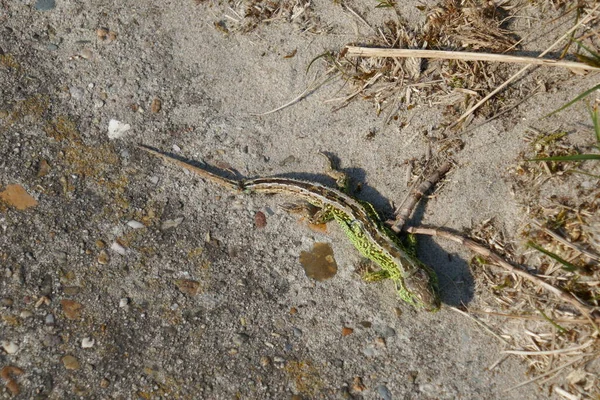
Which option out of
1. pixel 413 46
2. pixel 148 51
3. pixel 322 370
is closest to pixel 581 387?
pixel 322 370

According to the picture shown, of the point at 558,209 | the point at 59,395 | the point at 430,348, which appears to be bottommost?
the point at 59,395

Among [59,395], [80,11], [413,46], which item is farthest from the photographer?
[80,11]

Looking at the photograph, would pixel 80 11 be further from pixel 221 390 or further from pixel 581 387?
pixel 581 387

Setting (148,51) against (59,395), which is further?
(148,51)

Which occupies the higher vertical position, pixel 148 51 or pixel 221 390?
pixel 148 51

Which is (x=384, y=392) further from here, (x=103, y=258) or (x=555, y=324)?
(x=103, y=258)

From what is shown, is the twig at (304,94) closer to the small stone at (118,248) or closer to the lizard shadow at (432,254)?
the lizard shadow at (432,254)

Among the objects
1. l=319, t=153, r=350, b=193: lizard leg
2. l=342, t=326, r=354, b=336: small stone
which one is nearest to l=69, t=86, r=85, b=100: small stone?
l=319, t=153, r=350, b=193: lizard leg

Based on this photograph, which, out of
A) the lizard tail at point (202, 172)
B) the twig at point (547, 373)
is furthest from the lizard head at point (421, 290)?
the lizard tail at point (202, 172)
